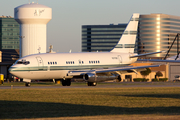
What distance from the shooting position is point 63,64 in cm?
5766

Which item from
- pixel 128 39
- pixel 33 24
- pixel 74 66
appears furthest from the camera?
pixel 33 24

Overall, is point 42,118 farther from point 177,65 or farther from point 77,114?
point 177,65

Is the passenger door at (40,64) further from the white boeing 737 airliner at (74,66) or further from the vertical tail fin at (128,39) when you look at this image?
the vertical tail fin at (128,39)

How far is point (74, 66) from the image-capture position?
58750mm

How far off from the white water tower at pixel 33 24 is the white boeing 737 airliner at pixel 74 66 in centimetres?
7806

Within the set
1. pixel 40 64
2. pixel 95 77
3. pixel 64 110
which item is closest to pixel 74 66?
pixel 95 77

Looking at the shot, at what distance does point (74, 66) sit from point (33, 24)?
9062 cm

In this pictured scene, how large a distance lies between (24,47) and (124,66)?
3882 inches

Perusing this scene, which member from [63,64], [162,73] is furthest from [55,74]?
[162,73]

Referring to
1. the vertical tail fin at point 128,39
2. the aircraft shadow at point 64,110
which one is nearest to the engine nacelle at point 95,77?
the vertical tail fin at point 128,39

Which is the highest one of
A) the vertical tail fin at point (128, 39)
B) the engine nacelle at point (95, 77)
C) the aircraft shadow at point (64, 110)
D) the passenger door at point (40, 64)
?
the vertical tail fin at point (128, 39)

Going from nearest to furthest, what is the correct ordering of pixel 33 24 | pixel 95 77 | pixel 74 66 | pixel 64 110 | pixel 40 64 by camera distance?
pixel 64 110 → pixel 40 64 → pixel 95 77 → pixel 74 66 → pixel 33 24

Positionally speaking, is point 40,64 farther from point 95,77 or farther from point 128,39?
point 128,39

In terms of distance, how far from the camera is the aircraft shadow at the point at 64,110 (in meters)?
24.4
